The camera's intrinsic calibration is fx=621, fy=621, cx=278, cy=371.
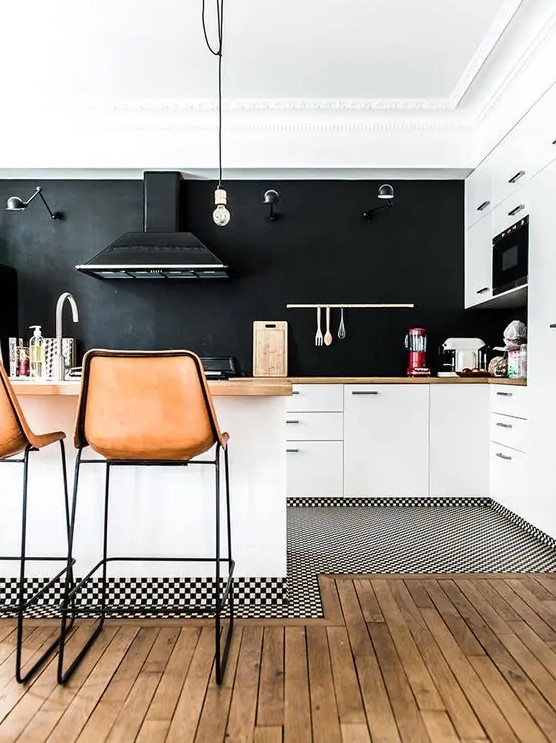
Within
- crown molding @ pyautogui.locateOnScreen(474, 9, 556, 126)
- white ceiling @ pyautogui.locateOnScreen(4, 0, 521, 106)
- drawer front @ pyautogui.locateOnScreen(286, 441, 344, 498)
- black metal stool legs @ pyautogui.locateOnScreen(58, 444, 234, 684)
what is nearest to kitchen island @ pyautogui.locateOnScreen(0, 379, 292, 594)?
black metal stool legs @ pyautogui.locateOnScreen(58, 444, 234, 684)

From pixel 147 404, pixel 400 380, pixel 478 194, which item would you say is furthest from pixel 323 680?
pixel 478 194

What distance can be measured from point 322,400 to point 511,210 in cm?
171

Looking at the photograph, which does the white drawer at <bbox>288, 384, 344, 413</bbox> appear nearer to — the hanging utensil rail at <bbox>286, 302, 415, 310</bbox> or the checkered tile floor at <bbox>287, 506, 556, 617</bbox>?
the checkered tile floor at <bbox>287, 506, 556, 617</bbox>

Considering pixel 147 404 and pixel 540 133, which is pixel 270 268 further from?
pixel 147 404

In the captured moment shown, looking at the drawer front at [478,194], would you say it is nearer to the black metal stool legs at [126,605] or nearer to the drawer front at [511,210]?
the drawer front at [511,210]

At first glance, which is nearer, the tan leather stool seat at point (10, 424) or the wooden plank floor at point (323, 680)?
the wooden plank floor at point (323, 680)

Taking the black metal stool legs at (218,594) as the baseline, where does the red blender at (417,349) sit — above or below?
above

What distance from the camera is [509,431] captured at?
12.6ft

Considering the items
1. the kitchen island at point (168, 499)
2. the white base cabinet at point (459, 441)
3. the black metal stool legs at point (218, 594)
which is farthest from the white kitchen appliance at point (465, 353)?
the black metal stool legs at point (218, 594)

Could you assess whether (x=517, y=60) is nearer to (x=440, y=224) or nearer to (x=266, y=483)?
(x=440, y=224)

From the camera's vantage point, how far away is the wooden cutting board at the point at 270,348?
4.81 m

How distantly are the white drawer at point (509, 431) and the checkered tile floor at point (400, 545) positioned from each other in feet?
1.57

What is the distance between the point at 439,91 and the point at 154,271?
229 cm

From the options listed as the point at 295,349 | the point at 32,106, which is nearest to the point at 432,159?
the point at 295,349
